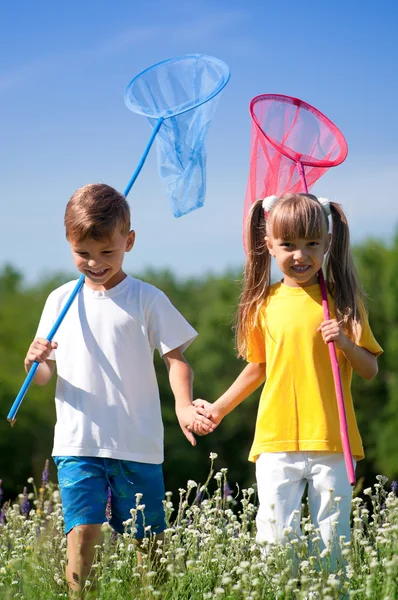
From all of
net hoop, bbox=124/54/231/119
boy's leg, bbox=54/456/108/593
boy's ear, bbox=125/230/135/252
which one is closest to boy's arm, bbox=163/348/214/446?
boy's leg, bbox=54/456/108/593

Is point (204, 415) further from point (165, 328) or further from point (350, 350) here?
point (350, 350)

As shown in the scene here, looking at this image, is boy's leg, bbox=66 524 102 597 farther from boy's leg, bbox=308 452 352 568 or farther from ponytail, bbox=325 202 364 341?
ponytail, bbox=325 202 364 341

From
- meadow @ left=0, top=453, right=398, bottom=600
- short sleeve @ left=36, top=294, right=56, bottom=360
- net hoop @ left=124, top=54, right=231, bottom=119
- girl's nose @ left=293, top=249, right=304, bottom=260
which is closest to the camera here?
meadow @ left=0, top=453, right=398, bottom=600

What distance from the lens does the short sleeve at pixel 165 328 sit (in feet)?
14.0

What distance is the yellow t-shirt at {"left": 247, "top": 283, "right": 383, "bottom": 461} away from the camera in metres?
3.96

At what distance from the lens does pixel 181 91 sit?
4973 mm

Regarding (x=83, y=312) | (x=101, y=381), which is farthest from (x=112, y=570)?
(x=83, y=312)

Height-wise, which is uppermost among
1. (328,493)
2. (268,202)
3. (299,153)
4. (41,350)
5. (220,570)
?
(299,153)

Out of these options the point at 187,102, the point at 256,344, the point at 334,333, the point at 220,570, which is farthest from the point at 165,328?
the point at 187,102

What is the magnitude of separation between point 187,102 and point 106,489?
82.0 inches

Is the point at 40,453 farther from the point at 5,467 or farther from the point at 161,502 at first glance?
the point at 161,502

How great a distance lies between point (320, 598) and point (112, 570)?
94cm

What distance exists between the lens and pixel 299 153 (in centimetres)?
473

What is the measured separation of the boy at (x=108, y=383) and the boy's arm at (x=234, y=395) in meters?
0.06
